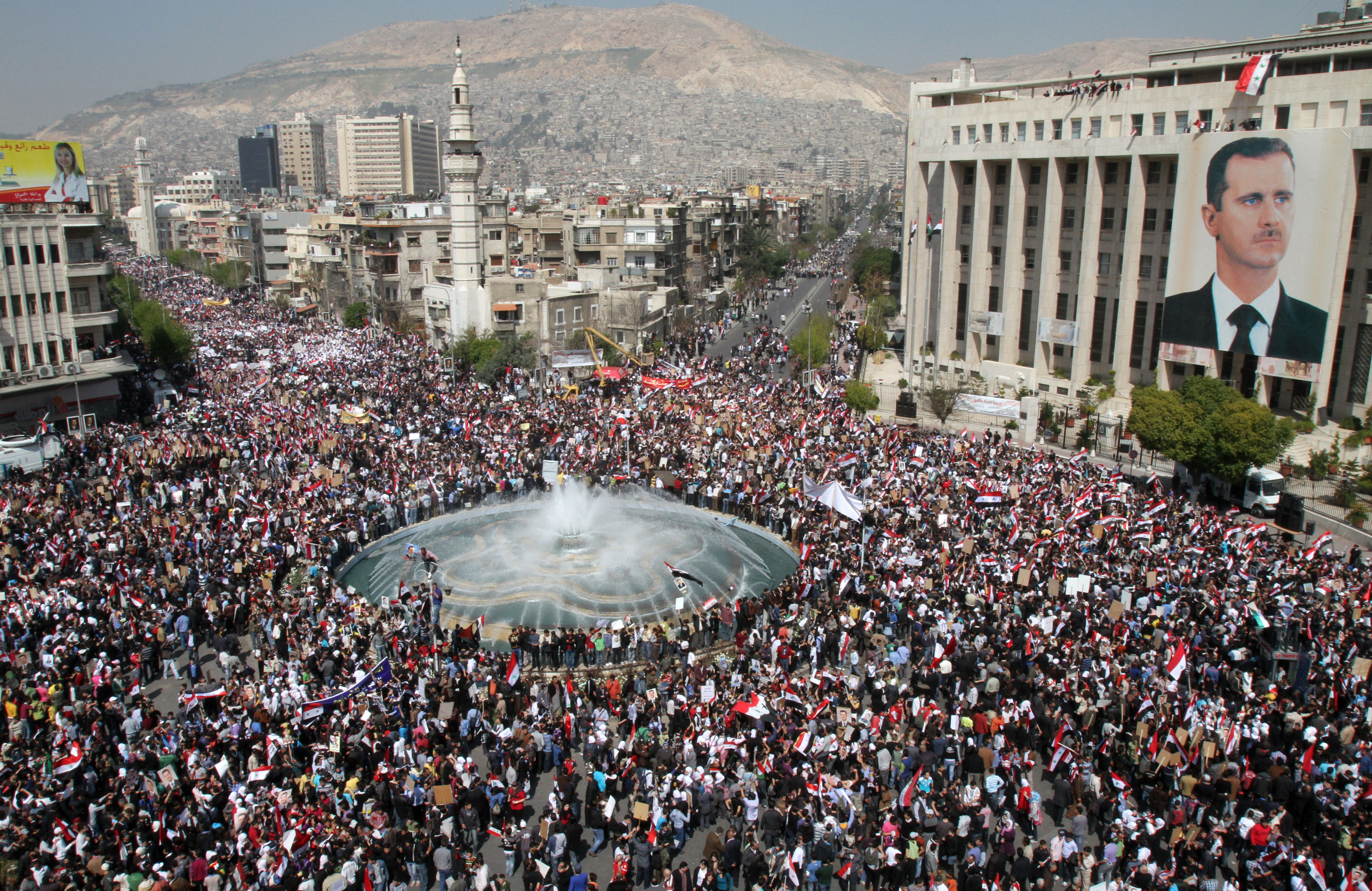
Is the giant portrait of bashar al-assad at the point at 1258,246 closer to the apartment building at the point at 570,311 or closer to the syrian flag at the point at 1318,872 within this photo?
the syrian flag at the point at 1318,872

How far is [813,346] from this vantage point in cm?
5897

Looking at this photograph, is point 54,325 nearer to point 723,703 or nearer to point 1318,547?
point 723,703

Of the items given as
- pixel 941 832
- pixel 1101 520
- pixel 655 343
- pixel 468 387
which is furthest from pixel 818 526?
pixel 655 343

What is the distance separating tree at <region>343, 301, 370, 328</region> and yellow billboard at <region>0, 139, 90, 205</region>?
35.8 metres

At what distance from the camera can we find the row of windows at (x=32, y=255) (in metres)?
40.7

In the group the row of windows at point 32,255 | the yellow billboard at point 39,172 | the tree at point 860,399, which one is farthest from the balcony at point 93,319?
the tree at point 860,399

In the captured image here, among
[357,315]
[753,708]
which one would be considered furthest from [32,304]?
[753,708]

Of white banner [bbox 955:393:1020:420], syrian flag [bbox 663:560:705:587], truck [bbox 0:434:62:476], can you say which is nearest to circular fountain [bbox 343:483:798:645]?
syrian flag [bbox 663:560:705:587]

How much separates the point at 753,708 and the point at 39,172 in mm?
41921

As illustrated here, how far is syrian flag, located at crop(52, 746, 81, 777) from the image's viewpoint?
1537cm

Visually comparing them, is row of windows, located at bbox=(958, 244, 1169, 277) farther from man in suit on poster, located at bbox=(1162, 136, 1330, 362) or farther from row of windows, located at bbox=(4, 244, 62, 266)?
row of windows, located at bbox=(4, 244, 62, 266)

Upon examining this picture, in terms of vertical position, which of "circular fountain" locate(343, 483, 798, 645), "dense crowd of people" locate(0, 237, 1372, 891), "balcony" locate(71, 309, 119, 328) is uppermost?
"balcony" locate(71, 309, 119, 328)

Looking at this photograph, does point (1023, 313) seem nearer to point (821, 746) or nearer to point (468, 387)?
point (468, 387)

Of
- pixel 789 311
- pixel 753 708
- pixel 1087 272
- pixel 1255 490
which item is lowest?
pixel 753 708
